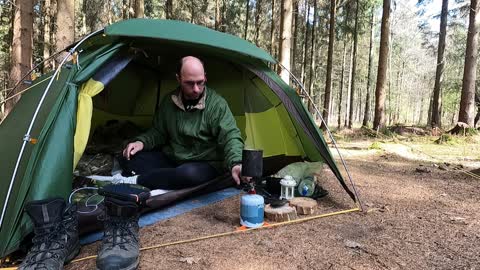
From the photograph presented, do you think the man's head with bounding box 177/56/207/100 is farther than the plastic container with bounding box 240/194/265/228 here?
Yes

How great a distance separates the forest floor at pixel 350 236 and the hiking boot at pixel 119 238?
128 mm

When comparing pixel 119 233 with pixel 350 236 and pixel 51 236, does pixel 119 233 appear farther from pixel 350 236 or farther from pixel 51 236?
pixel 350 236

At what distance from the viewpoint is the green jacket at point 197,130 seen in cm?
306

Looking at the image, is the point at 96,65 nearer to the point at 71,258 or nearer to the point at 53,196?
the point at 53,196

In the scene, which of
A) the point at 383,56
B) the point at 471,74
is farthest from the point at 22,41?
the point at 471,74

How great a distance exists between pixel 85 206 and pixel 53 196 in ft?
0.97

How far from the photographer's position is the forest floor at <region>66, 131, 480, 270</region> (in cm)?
201

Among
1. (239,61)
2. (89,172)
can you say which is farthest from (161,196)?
(239,61)

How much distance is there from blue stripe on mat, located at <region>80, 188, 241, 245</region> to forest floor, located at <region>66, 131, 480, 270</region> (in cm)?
8

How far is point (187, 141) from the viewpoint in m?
3.27

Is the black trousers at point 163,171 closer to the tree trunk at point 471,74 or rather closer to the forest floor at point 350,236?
the forest floor at point 350,236

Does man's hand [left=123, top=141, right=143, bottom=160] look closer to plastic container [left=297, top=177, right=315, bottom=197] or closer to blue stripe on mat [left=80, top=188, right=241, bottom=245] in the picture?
blue stripe on mat [left=80, top=188, right=241, bottom=245]

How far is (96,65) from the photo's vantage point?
261 cm

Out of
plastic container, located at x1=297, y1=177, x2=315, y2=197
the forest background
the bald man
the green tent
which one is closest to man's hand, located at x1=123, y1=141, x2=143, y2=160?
the bald man
